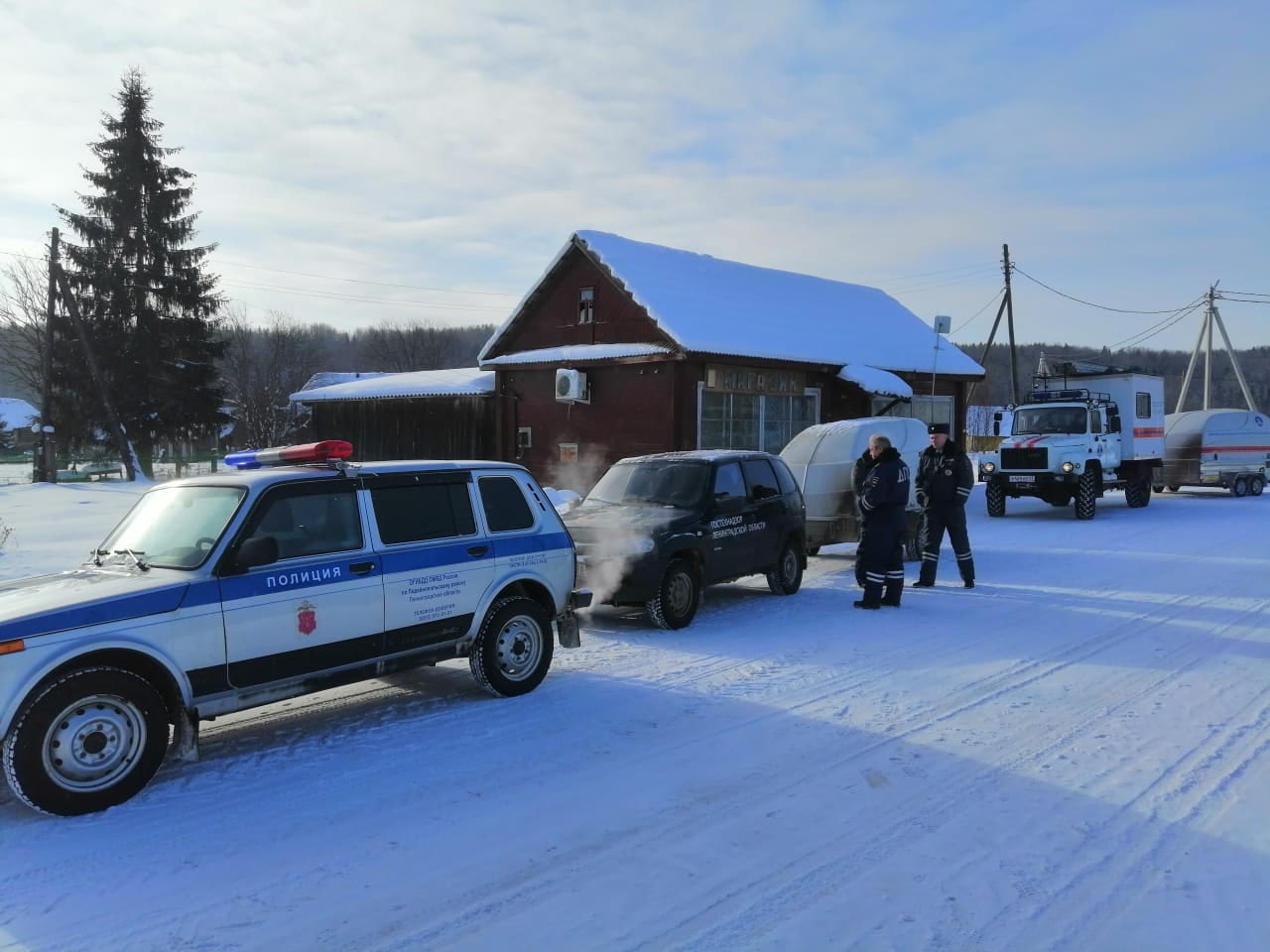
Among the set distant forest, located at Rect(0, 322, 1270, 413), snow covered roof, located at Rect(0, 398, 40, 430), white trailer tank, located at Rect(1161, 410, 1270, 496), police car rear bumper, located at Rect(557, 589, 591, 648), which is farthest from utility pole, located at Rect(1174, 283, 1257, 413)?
snow covered roof, located at Rect(0, 398, 40, 430)

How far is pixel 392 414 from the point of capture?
30.6m

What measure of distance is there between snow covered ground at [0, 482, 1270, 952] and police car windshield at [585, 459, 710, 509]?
6.93 ft

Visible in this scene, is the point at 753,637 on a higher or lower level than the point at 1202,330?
lower

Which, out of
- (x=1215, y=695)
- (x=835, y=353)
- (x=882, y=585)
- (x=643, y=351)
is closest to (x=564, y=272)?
(x=643, y=351)

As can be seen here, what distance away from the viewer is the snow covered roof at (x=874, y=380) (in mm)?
21688

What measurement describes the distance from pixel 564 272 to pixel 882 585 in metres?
15.4

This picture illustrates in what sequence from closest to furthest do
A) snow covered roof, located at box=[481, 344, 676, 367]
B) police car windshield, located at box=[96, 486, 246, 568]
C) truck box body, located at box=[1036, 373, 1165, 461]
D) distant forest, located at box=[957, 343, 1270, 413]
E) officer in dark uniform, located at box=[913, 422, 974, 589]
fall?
police car windshield, located at box=[96, 486, 246, 568]
officer in dark uniform, located at box=[913, 422, 974, 589]
snow covered roof, located at box=[481, 344, 676, 367]
truck box body, located at box=[1036, 373, 1165, 461]
distant forest, located at box=[957, 343, 1270, 413]

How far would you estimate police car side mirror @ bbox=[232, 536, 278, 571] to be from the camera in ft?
17.3

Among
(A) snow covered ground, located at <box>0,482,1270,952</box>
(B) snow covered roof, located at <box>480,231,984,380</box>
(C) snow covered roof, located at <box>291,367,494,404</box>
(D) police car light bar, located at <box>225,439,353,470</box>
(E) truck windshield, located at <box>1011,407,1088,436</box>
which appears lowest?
(A) snow covered ground, located at <box>0,482,1270,952</box>

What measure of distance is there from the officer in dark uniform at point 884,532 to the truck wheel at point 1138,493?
Result: 14849mm

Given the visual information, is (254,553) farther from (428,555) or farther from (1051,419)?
(1051,419)

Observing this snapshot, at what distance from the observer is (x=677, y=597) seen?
9195mm

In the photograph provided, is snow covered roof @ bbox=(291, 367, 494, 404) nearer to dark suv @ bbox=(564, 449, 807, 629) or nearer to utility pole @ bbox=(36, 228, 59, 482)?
utility pole @ bbox=(36, 228, 59, 482)

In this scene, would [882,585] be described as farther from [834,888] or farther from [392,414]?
[392,414]
